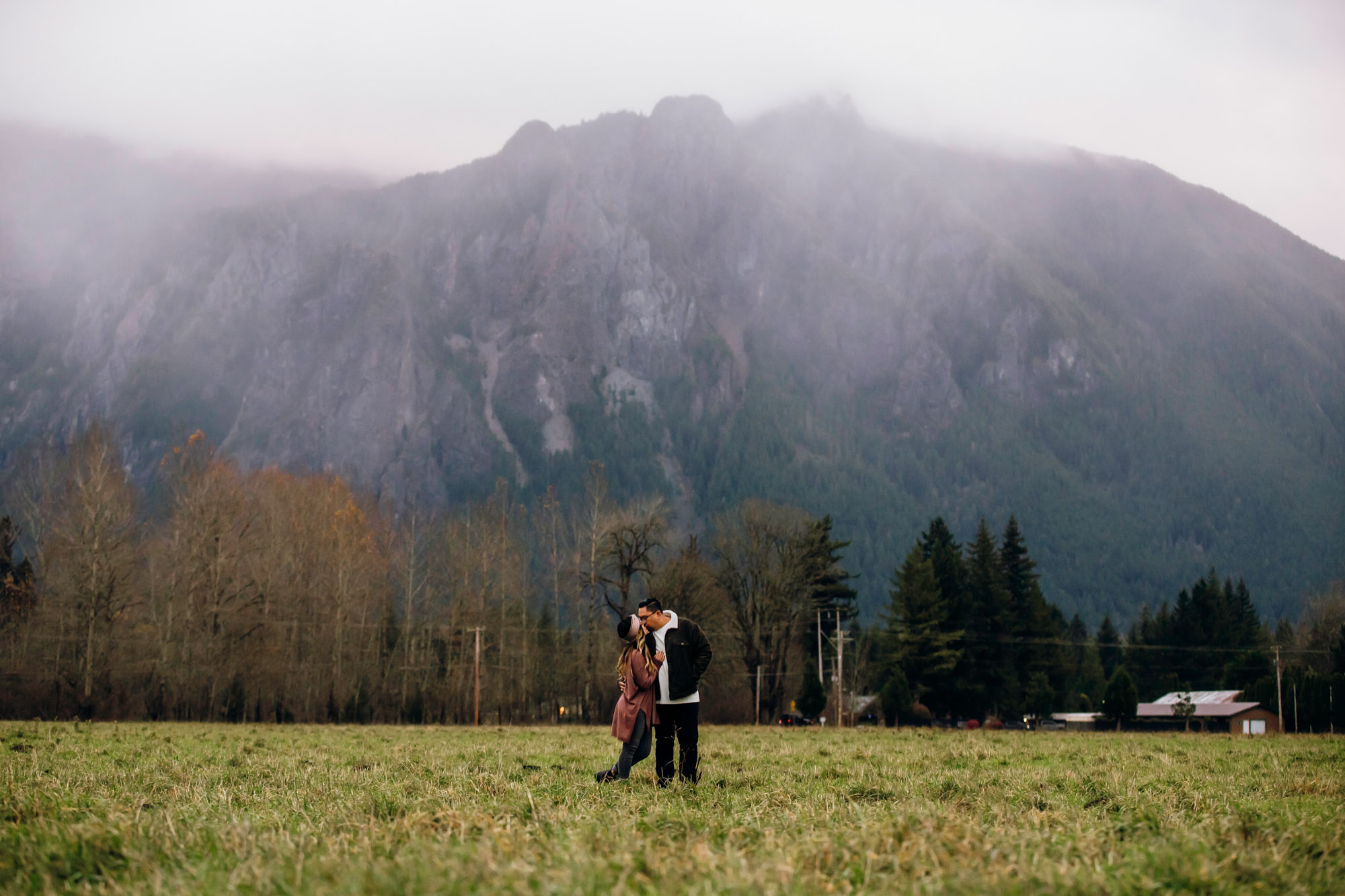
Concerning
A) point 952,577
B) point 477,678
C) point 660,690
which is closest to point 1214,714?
point 952,577

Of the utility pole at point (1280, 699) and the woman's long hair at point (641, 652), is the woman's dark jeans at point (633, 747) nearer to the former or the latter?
the woman's long hair at point (641, 652)

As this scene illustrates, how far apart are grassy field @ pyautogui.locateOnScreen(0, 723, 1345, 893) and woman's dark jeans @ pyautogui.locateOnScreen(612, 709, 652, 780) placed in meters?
0.33

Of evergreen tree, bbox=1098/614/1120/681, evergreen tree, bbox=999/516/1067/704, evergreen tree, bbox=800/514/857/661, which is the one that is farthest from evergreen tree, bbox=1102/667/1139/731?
evergreen tree, bbox=1098/614/1120/681

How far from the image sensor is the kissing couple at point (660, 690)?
11.7 metres

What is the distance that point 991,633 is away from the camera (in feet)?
275

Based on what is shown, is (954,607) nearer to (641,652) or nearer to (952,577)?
(952,577)

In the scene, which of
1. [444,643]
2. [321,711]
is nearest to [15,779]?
[321,711]

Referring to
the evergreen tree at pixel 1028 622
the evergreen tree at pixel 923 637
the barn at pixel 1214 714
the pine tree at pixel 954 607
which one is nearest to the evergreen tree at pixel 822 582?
the evergreen tree at pixel 923 637

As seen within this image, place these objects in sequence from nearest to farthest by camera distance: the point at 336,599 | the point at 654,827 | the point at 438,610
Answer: the point at 654,827 < the point at 336,599 < the point at 438,610

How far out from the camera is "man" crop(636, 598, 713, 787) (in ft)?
38.3

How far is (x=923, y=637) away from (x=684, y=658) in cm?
6965

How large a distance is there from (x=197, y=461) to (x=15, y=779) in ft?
173

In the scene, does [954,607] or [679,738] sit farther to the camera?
[954,607]

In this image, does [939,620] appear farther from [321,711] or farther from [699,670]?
[699,670]
